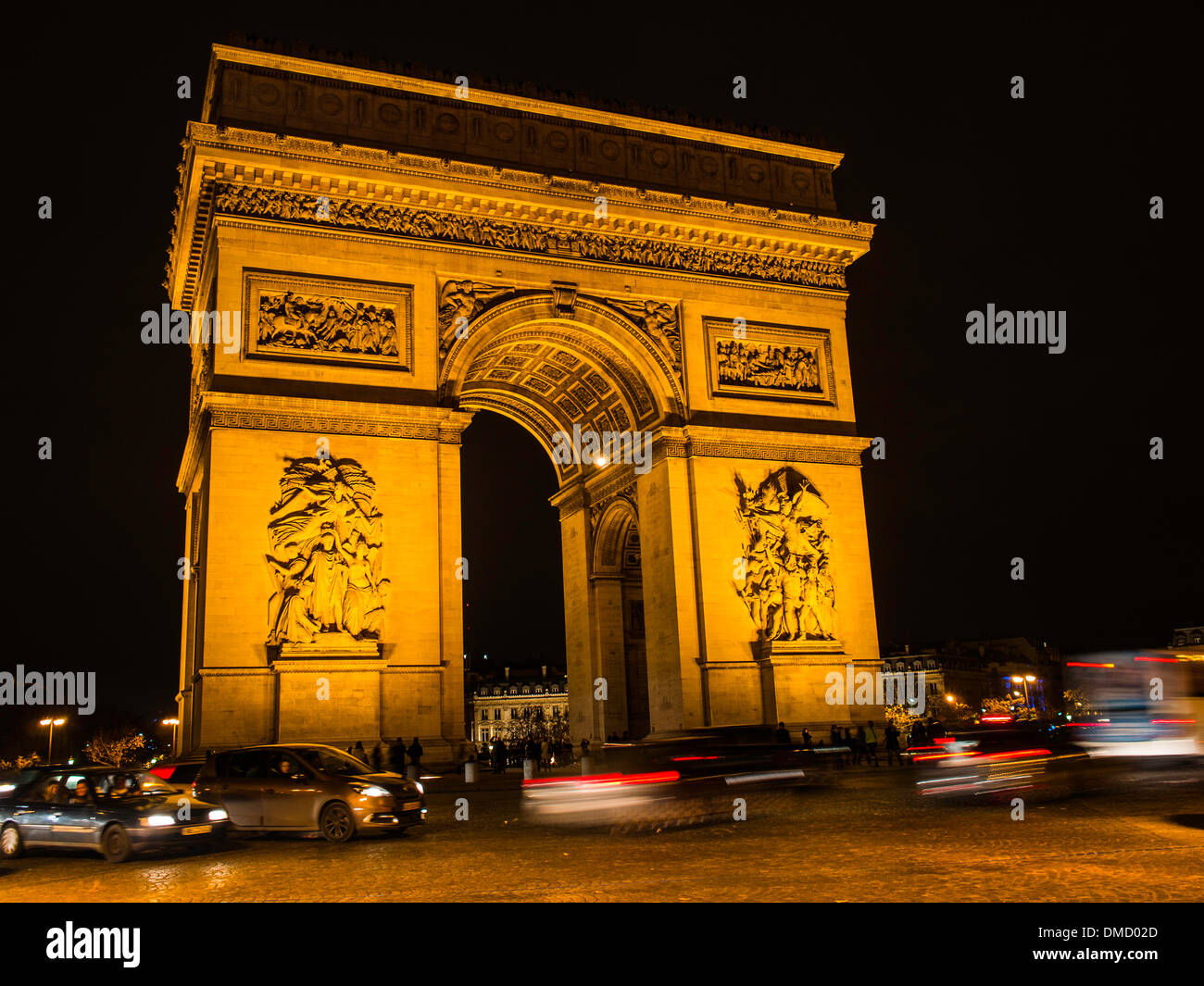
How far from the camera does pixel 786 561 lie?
2862cm

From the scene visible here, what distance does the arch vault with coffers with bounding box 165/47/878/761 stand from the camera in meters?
24.0

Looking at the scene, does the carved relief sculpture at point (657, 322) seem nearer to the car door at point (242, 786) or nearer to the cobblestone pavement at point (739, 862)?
the cobblestone pavement at point (739, 862)

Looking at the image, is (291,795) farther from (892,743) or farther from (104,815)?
(892,743)

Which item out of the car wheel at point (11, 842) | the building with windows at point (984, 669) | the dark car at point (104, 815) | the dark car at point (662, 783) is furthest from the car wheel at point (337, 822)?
the building with windows at point (984, 669)

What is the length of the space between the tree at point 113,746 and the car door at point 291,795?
8762 centimetres

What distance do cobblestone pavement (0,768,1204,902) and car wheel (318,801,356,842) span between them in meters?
0.23

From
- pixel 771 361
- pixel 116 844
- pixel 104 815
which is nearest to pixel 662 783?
pixel 116 844

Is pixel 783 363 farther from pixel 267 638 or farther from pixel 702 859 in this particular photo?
pixel 702 859

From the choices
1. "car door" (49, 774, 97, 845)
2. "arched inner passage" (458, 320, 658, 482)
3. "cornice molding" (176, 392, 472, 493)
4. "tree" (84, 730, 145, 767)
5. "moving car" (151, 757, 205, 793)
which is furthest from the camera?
"tree" (84, 730, 145, 767)

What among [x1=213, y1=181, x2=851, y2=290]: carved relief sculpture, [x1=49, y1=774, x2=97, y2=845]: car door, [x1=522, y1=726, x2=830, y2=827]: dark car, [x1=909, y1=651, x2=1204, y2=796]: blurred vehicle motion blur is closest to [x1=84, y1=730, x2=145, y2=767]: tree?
[x1=213, y1=181, x2=851, y2=290]: carved relief sculpture

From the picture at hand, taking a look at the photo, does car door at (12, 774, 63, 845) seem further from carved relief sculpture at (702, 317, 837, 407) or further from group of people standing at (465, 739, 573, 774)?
carved relief sculpture at (702, 317, 837, 407)

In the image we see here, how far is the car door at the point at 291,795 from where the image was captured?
48.7ft

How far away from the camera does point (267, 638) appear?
23266mm
